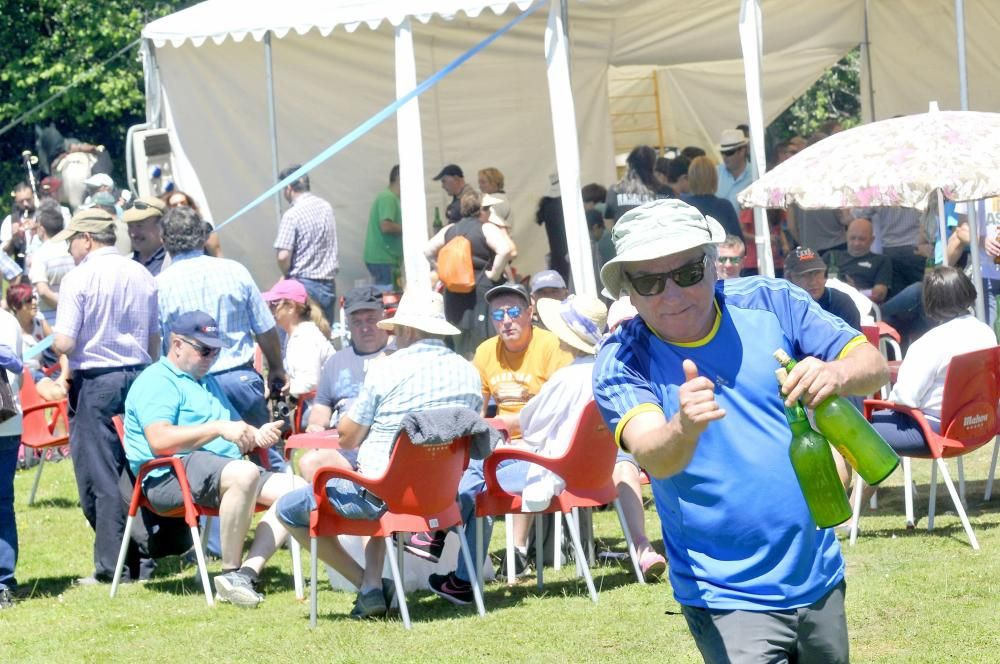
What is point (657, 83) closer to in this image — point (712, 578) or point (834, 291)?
point (834, 291)

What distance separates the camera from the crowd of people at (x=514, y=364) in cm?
295

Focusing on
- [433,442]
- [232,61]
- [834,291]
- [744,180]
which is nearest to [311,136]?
[232,61]

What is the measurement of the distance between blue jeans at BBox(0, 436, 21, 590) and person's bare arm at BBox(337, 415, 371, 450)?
163 centimetres

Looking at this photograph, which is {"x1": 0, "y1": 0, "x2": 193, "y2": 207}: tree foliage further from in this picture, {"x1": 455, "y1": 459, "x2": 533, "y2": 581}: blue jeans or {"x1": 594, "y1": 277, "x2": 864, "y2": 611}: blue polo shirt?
{"x1": 594, "y1": 277, "x2": 864, "y2": 611}: blue polo shirt

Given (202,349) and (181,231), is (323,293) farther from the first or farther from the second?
(202,349)

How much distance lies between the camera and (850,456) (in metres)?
2.93

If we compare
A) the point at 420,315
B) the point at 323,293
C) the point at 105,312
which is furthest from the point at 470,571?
the point at 323,293

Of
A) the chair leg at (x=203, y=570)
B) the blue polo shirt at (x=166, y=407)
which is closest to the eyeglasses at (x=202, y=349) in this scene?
the blue polo shirt at (x=166, y=407)

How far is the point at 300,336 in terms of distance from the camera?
8453 mm

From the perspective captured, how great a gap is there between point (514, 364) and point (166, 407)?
170cm

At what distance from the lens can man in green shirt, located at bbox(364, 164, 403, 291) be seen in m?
12.6

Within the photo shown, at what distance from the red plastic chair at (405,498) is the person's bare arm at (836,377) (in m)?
2.99

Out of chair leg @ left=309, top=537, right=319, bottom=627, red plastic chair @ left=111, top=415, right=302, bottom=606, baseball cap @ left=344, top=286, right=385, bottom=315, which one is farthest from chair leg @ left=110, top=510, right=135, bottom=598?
baseball cap @ left=344, top=286, right=385, bottom=315

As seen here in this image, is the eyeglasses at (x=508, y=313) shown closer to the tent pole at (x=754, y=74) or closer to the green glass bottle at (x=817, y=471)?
the tent pole at (x=754, y=74)
